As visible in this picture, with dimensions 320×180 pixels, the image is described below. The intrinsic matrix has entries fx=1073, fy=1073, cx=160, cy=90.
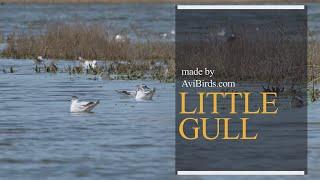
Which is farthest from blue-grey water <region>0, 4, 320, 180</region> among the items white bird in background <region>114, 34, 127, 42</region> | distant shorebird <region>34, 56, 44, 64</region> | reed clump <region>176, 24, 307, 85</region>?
white bird in background <region>114, 34, 127, 42</region>

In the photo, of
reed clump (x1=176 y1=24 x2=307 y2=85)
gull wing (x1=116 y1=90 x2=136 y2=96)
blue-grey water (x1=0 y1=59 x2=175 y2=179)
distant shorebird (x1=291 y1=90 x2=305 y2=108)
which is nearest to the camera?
blue-grey water (x1=0 y1=59 x2=175 y2=179)

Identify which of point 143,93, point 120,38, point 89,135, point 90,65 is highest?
point 120,38

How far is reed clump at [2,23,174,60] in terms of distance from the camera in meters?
33.4

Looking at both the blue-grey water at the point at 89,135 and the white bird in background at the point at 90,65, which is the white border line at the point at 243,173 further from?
the white bird in background at the point at 90,65

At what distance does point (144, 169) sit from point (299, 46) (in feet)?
42.8

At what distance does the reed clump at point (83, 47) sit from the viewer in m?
33.4

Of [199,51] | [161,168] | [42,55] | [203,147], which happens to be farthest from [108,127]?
[42,55]

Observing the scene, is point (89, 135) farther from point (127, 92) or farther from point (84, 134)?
point (127, 92)

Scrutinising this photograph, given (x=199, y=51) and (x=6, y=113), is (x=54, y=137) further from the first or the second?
(x=199, y=51)

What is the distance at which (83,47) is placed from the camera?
3422cm

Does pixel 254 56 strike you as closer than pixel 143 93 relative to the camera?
No

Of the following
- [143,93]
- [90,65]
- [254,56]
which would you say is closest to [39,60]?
[90,65]

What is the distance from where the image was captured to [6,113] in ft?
64.6

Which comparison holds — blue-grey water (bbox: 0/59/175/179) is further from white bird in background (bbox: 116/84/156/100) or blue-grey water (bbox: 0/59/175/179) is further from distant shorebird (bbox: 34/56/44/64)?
distant shorebird (bbox: 34/56/44/64)
